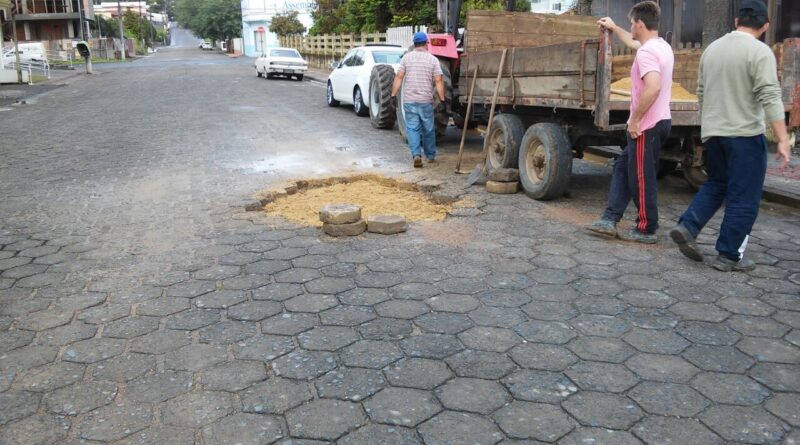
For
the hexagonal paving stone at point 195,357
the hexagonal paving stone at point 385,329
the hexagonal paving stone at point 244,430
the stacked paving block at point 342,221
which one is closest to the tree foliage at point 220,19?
the stacked paving block at point 342,221

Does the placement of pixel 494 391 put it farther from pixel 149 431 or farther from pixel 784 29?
pixel 784 29

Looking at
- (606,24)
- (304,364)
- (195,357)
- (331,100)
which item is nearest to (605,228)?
(606,24)

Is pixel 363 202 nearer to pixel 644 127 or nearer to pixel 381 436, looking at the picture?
pixel 644 127

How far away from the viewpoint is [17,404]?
10.1 ft

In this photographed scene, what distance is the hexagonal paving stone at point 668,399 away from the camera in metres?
2.98

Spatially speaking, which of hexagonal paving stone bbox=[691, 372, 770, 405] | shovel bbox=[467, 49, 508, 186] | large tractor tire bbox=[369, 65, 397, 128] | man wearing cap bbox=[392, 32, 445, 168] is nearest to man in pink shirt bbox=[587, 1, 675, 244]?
shovel bbox=[467, 49, 508, 186]

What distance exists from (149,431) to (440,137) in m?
8.95

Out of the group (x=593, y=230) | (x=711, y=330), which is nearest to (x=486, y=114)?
(x=593, y=230)

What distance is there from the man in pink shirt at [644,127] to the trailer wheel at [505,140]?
6.49ft

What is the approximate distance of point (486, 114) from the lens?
889 cm

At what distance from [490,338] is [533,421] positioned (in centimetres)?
84

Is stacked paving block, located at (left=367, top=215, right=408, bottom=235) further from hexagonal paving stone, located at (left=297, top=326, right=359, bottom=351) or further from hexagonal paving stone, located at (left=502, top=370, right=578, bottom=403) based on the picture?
hexagonal paving stone, located at (left=502, top=370, right=578, bottom=403)

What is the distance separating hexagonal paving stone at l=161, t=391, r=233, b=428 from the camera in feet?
9.63

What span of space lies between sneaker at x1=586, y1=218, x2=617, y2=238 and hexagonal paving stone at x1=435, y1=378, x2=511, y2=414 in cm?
275
